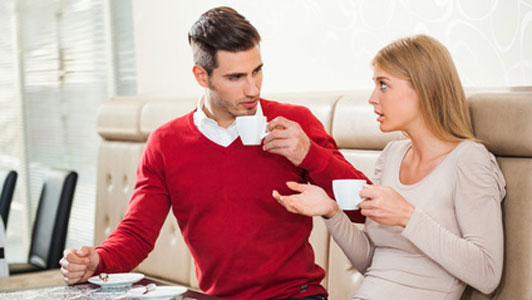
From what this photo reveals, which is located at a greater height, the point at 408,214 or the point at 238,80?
the point at 238,80

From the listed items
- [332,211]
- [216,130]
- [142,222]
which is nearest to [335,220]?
[332,211]

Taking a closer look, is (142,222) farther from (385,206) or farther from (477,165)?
(477,165)

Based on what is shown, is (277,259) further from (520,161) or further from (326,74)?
(326,74)

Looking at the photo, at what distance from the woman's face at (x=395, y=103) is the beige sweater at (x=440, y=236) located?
128 mm

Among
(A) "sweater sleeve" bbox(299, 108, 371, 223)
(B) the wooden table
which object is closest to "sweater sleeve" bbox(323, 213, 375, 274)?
(A) "sweater sleeve" bbox(299, 108, 371, 223)

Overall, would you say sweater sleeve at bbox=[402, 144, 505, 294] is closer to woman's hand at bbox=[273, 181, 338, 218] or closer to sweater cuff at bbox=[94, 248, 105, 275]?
woman's hand at bbox=[273, 181, 338, 218]

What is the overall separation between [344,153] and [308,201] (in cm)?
60

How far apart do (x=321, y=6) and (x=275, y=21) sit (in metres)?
Result: 0.30

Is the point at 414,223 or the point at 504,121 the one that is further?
the point at 504,121

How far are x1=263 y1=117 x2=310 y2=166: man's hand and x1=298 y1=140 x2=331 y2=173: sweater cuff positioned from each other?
0.12 ft

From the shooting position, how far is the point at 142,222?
77.1 inches

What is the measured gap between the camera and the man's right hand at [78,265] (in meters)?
1.65

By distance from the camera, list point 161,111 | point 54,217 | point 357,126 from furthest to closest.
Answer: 1. point 54,217
2. point 161,111
3. point 357,126

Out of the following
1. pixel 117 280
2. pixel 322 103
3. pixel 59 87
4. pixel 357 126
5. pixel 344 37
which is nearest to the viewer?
pixel 117 280
